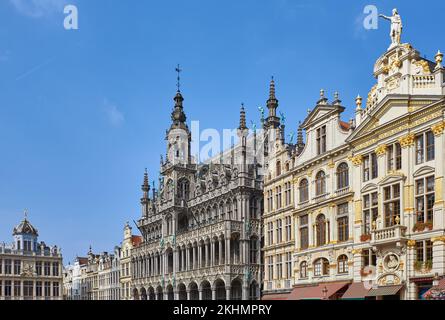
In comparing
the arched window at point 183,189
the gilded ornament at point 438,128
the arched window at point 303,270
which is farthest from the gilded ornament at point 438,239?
the arched window at point 183,189

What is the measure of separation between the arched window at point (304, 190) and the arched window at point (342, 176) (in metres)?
3.85

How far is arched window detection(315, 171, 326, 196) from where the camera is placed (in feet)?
129

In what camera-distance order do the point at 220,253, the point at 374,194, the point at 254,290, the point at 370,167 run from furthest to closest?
the point at 220,253, the point at 254,290, the point at 370,167, the point at 374,194

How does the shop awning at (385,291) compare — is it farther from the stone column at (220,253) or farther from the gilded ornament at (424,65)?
the stone column at (220,253)

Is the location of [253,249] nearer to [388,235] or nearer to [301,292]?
[301,292]

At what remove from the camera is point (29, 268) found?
3438 inches

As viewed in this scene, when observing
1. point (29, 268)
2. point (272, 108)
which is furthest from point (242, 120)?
→ point (29, 268)

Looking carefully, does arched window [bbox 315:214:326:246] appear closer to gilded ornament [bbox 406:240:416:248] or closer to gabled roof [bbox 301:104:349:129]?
gabled roof [bbox 301:104:349:129]

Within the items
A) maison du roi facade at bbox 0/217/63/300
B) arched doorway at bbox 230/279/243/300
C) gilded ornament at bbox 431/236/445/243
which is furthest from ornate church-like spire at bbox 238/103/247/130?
maison du roi facade at bbox 0/217/63/300

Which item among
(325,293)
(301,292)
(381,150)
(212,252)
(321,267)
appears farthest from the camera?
(212,252)

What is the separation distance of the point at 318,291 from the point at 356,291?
13.3 ft

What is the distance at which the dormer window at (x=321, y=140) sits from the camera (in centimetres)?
3959
